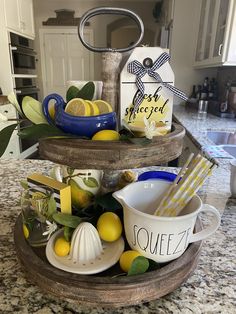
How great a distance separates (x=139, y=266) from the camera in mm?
408

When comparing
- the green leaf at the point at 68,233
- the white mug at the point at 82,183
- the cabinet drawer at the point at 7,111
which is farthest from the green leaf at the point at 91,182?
the cabinet drawer at the point at 7,111

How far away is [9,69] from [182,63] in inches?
88.2

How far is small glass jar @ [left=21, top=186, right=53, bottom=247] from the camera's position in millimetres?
500

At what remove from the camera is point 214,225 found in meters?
0.45

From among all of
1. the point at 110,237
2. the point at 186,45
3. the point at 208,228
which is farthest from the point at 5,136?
the point at 186,45

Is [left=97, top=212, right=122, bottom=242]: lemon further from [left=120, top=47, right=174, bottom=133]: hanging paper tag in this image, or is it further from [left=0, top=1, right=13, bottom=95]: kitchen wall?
[left=0, top=1, right=13, bottom=95]: kitchen wall

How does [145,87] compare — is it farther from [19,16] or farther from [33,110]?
[19,16]

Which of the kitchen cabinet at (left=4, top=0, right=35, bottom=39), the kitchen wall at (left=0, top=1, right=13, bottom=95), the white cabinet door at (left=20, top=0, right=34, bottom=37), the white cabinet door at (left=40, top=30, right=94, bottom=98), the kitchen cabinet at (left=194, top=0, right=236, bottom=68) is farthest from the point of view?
the white cabinet door at (left=40, top=30, right=94, bottom=98)

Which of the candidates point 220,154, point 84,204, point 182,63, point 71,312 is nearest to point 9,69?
point 182,63

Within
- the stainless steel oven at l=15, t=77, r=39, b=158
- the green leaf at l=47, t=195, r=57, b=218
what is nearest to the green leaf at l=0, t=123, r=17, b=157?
the green leaf at l=47, t=195, r=57, b=218

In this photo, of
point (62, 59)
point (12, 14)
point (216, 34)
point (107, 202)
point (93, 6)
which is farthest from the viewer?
point (62, 59)

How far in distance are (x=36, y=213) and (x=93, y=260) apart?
16cm

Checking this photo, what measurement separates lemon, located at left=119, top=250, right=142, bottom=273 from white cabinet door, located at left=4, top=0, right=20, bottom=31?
10.5 ft

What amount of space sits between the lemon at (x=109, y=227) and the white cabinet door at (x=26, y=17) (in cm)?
355
